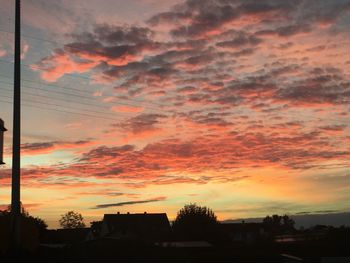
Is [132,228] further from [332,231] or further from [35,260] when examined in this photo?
[35,260]

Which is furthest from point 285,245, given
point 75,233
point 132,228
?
point 75,233

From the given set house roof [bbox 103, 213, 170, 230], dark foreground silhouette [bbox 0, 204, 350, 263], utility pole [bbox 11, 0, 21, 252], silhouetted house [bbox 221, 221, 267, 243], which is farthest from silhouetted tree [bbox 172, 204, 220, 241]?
utility pole [bbox 11, 0, 21, 252]

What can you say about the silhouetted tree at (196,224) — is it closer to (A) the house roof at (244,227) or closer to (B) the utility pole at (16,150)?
(A) the house roof at (244,227)

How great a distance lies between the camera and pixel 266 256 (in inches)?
1889

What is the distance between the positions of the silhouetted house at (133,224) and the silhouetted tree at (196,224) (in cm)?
556

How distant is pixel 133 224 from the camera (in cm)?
9456

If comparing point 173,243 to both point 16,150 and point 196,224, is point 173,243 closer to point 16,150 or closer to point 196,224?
point 196,224

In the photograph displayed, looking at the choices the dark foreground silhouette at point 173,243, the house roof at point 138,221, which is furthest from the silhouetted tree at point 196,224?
the house roof at point 138,221

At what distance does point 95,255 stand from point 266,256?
57.1ft

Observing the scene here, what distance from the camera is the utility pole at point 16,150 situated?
18641 mm

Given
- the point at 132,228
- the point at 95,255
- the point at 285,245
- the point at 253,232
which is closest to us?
the point at 95,255

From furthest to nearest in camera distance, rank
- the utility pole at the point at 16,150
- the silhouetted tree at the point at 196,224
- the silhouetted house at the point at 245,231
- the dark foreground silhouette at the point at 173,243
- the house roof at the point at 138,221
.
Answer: the silhouetted house at the point at 245,231
the house roof at the point at 138,221
the silhouetted tree at the point at 196,224
the dark foreground silhouette at the point at 173,243
the utility pole at the point at 16,150

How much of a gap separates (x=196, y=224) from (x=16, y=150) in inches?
2570

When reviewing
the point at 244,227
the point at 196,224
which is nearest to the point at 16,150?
the point at 196,224
